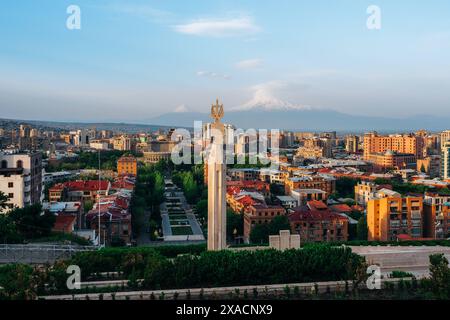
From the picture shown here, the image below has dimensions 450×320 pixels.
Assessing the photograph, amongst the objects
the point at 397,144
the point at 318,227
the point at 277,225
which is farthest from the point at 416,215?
the point at 397,144

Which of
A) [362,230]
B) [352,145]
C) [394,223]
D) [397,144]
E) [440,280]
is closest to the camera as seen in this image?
[440,280]

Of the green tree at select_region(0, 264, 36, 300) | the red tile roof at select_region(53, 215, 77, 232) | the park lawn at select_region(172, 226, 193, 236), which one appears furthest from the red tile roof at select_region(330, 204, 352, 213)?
the green tree at select_region(0, 264, 36, 300)

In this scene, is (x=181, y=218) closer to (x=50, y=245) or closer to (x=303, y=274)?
(x=50, y=245)

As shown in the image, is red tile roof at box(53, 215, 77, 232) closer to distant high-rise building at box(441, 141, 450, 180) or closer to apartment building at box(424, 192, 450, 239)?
apartment building at box(424, 192, 450, 239)

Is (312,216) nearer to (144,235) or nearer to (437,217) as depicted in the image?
(437,217)

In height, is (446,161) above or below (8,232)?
above

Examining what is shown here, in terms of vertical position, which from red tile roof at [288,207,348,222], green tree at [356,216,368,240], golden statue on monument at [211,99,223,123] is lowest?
green tree at [356,216,368,240]
